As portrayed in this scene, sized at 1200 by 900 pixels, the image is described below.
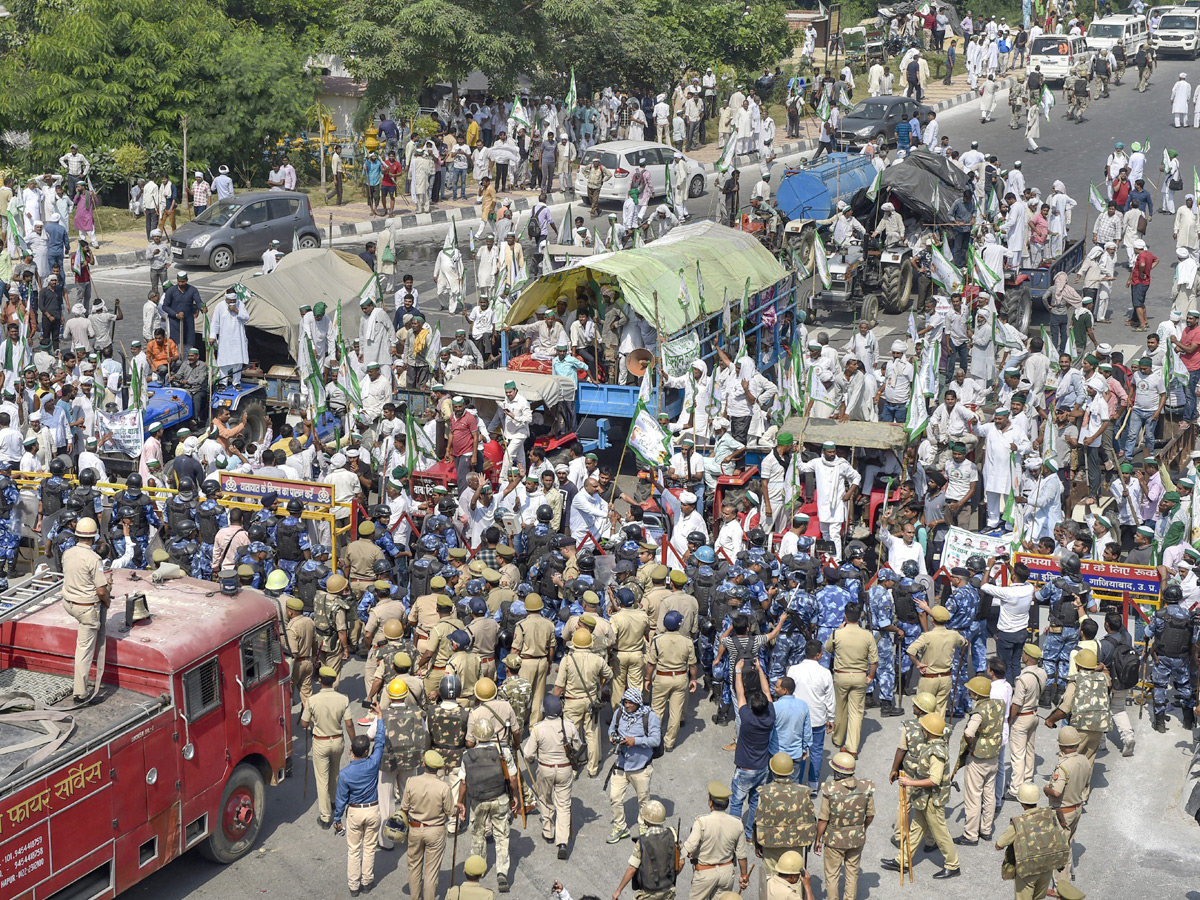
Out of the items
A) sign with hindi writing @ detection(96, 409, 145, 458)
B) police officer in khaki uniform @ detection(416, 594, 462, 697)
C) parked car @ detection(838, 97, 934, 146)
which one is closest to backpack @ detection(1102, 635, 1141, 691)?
police officer in khaki uniform @ detection(416, 594, 462, 697)

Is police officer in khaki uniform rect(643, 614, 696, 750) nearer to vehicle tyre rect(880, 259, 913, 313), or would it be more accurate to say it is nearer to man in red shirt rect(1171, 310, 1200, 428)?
man in red shirt rect(1171, 310, 1200, 428)

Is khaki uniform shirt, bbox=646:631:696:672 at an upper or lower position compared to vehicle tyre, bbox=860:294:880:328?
lower

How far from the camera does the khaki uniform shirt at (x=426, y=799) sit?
1032 cm

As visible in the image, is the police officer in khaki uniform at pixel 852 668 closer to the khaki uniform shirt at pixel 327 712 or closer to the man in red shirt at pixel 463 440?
the khaki uniform shirt at pixel 327 712

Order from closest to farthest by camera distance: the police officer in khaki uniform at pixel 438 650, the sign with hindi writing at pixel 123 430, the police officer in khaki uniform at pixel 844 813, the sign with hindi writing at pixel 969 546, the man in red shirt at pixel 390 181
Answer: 1. the police officer in khaki uniform at pixel 844 813
2. the police officer in khaki uniform at pixel 438 650
3. the sign with hindi writing at pixel 969 546
4. the sign with hindi writing at pixel 123 430
5. the man in red shirt at pixel 390 181

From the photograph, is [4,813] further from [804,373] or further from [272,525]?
[804,373]

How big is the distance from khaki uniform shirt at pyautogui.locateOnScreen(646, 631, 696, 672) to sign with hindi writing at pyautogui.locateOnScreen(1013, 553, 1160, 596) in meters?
3.17

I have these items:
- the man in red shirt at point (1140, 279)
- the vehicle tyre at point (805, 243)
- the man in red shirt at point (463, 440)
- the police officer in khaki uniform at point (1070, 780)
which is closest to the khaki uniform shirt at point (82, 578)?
the police officer in khaki uniform at point (1070, 780)

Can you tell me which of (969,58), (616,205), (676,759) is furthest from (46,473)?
(969,58)

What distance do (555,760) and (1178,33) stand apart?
4056 centimetres

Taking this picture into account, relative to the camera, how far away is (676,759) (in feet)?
42.2

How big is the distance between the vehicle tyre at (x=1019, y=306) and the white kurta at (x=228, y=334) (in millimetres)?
10910

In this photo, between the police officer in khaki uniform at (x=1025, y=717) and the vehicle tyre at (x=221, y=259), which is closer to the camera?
the police officer in khaki uniform at (x=1025, y=717)

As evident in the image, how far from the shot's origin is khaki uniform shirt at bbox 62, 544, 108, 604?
10.5m
